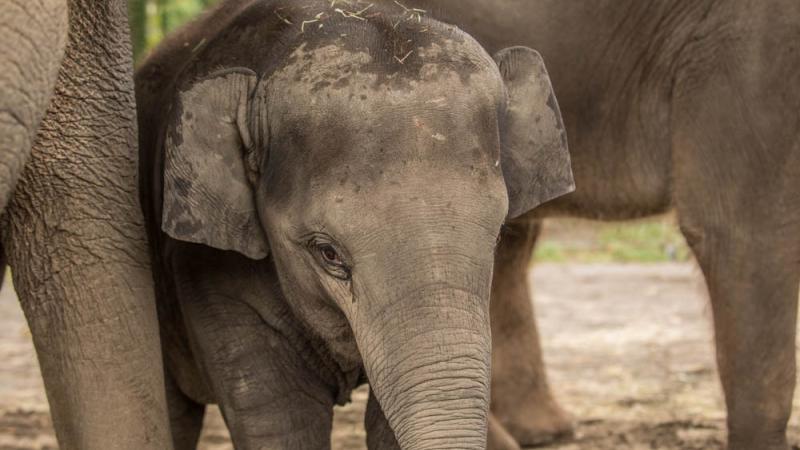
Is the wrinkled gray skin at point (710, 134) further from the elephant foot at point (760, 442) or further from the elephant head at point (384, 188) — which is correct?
the elephant head at point (384, 188)

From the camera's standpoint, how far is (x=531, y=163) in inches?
184

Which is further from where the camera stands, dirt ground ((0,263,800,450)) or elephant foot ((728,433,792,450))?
dirt ground ((0,263,800,450))

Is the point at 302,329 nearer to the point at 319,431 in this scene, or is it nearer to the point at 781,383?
the point at 319,431

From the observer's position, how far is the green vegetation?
1084 centimetres

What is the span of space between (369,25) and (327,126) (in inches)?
14.3

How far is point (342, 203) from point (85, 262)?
2.51ft

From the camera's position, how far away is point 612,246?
11211 mm

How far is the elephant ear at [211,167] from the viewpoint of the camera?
14.6ft

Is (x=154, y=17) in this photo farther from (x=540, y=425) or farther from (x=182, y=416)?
(x=182, y=416)

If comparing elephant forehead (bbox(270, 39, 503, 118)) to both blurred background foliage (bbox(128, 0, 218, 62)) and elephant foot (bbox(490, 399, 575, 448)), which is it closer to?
elephant foot (bbox(490, 399, 575, 448))

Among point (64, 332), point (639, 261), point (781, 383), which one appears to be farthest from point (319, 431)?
point (639, 261)

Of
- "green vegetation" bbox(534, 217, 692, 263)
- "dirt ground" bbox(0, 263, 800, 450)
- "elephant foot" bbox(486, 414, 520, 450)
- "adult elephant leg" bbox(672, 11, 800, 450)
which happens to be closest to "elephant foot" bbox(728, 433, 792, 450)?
"adult elephant leg" bbox(672, 11, 800, 450)

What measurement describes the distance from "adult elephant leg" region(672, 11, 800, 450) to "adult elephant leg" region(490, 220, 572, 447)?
49.3 inches

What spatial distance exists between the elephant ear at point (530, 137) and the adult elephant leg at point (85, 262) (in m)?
1.01
